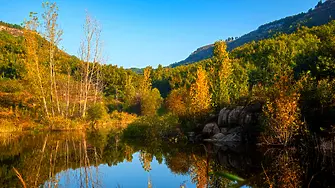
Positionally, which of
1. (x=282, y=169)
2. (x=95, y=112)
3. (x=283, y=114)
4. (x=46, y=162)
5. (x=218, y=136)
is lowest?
(x=218, y=136)

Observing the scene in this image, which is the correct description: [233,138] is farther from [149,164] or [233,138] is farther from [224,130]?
[149,164]

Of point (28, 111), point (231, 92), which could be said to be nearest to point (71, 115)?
point (28, 111)

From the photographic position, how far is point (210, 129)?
846 inches

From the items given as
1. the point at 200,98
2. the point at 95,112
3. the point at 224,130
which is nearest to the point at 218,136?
the point at 224,130

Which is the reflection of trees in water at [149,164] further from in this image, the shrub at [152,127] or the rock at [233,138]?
the shrub at [152,127]

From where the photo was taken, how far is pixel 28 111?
32.0 meters

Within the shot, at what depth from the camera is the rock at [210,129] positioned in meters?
21.1

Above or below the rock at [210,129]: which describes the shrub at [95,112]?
above

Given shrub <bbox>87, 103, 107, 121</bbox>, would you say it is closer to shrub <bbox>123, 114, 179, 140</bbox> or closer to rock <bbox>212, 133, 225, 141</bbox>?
shrub <bbox>123, 114, 179, 140</bbox>

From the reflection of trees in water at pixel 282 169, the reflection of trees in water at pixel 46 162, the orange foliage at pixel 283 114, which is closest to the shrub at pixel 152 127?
the reflection of trees in water at pixel 46 162

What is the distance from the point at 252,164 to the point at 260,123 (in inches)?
253

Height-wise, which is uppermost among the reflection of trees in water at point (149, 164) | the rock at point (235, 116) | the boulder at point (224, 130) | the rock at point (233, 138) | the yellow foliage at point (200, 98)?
the yellow foliage at point (200, 98)

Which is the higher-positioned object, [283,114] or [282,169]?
[283,114]

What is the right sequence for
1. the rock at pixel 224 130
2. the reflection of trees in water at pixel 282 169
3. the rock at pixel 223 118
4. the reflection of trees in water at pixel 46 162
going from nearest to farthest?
the reflection of trees in water at pixel 282 169 → the reflection of trees in water at pixel 46 162 → the rock at pixel 224 130 → the rock at pixel 223 118
